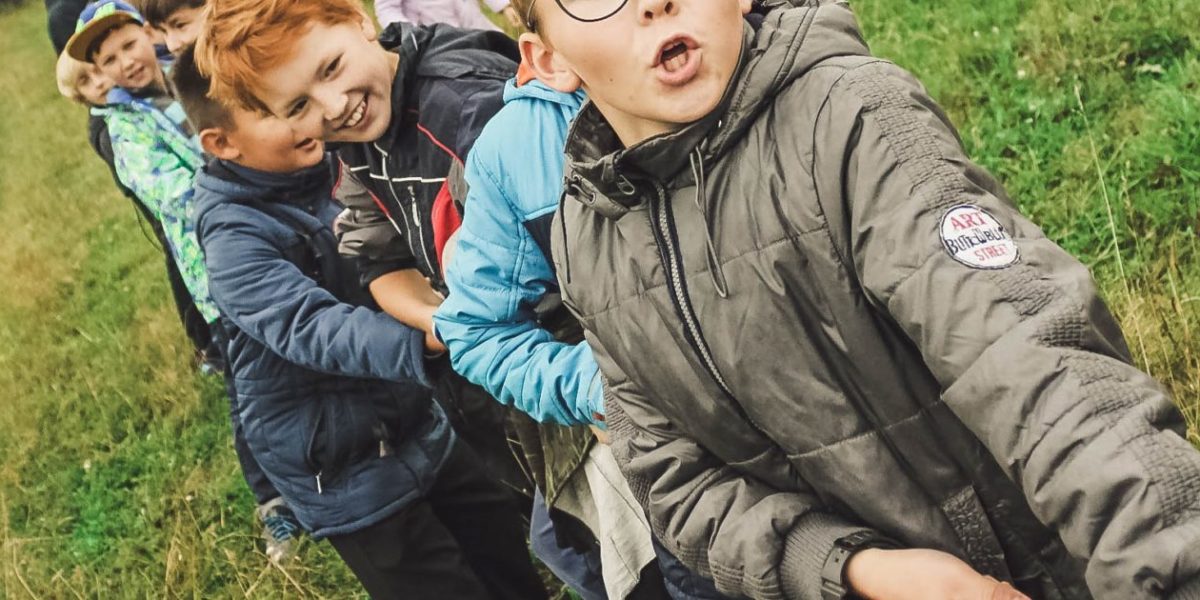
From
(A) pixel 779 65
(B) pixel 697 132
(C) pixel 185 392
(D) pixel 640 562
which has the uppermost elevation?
(A) pixel 779 65

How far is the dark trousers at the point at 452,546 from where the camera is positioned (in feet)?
10.5

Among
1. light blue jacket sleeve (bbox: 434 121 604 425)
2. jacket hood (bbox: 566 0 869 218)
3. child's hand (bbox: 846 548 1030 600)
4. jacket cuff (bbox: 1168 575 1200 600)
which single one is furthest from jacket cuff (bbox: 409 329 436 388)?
jacket cuff (bbox: 1168 575 1200 600)

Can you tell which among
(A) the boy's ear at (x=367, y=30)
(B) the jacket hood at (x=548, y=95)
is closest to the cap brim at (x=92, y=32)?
(A) the boy's ear at (x=367, y=30)

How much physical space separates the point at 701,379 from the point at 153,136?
3378 millimetres

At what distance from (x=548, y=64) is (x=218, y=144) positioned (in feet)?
5.52

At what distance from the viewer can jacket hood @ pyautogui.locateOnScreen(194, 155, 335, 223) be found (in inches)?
120

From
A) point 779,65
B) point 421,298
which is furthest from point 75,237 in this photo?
point 779,65

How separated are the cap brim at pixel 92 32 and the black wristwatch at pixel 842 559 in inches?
157

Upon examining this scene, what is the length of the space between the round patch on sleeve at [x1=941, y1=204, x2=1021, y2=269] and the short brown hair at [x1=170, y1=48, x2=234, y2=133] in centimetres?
236

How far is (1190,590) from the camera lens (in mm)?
967

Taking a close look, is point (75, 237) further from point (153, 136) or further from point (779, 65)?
point (779, 65)

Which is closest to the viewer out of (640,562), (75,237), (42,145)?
(640,562)

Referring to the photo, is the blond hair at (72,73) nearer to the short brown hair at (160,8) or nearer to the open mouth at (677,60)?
the short brown hair at (160,8)

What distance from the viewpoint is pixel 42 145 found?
13.3 metres
